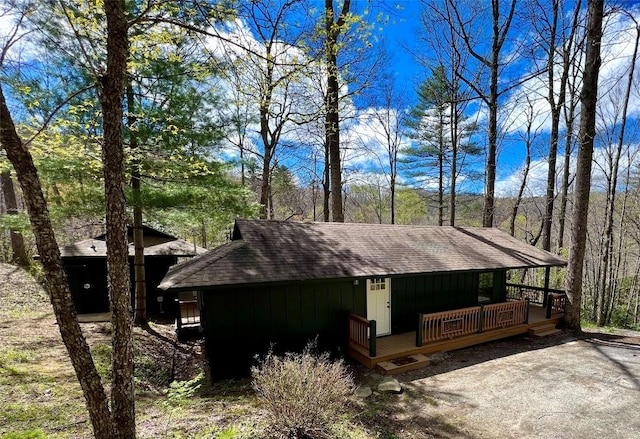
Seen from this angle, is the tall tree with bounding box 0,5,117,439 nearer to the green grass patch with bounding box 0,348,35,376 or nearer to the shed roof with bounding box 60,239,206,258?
the green grass patch with bounding box 0,348,35,376

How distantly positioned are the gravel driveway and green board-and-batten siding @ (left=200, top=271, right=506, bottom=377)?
1840 millimetres

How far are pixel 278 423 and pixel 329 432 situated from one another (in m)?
0.70

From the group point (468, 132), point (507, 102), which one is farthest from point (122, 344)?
point (468, 132)

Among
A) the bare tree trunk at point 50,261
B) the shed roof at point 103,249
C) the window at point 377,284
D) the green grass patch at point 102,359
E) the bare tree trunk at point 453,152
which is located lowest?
the green grass patch at point 102,359

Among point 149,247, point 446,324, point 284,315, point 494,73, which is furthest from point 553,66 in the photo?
point 149,247

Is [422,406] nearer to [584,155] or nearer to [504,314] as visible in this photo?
[504,314]

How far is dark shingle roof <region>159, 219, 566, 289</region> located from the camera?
6.23 metres

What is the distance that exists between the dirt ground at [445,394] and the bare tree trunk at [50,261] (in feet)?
5.05

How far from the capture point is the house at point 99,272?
10.8 metres

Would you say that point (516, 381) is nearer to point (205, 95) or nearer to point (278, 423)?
point (278, 423)

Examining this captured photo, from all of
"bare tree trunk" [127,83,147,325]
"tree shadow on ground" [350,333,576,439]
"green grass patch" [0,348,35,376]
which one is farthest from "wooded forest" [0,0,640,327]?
"tree shadow on ground" [350,333,576,439]

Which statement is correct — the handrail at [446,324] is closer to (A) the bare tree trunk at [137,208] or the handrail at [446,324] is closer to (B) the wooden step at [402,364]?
(B) the wooden step at [402,364]

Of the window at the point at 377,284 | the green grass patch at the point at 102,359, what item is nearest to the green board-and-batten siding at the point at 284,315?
the window at the point at 377,284

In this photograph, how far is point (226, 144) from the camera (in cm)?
888
